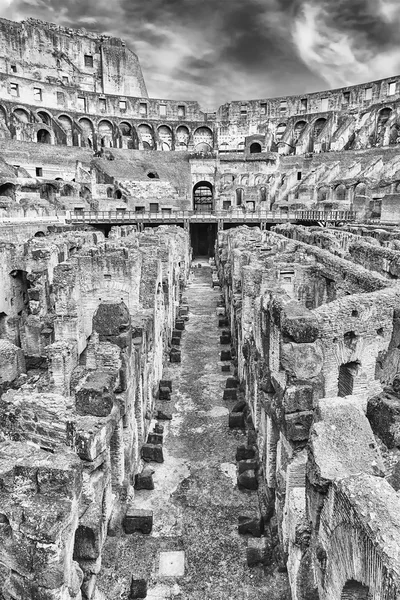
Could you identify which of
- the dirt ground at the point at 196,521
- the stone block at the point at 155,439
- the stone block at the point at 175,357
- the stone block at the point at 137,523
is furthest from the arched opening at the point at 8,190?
the stone block at the point at 137,523

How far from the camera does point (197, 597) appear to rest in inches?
215

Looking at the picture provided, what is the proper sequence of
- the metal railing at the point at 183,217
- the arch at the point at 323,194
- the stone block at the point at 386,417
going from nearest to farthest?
the stone block at the point at 386,417 < the metal railing at the point at 183,217 < the arch at the point at 323,194

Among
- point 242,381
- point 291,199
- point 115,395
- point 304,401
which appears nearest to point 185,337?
point 242,381

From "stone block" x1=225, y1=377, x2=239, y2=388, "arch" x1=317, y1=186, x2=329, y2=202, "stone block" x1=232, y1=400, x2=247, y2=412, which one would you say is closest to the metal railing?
"arch" x1=317, y1=186, x2=329, y2=202

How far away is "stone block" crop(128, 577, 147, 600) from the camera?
17.6ft

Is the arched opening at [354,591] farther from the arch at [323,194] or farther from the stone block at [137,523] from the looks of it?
the arch at [323,194]

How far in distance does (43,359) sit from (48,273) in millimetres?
3518

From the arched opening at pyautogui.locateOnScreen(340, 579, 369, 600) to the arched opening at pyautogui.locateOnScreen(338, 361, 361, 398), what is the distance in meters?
3.10

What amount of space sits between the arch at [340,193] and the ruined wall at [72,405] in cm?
3373

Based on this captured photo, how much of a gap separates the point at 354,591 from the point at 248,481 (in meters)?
4.17

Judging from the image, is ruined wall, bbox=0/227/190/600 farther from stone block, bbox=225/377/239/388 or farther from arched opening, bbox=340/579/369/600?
arched opening, bbox=340/579/369/600

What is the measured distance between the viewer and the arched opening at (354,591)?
3244 mm

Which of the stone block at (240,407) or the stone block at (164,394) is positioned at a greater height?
the stone block at (240,407)

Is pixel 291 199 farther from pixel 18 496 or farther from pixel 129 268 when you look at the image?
pixel 18 496
